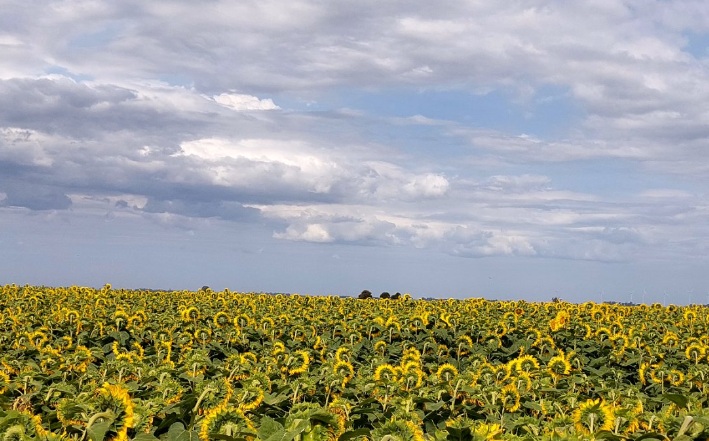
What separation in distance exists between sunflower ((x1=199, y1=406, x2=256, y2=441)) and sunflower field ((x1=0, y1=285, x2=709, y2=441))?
11 millimetres

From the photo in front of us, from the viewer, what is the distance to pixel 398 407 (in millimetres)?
6391

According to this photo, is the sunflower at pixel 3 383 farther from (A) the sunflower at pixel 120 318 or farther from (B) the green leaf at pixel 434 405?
(A) the sunflower at pixel 120 318

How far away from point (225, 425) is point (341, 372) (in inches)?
208

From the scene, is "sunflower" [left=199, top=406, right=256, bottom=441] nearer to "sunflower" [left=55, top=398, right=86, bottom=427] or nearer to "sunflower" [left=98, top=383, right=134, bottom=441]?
"sunflower" [left=98, top=383, right=134, bottom=441]

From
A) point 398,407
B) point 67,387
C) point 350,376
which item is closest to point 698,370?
point 350,376

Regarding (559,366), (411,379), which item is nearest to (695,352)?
(559,366)

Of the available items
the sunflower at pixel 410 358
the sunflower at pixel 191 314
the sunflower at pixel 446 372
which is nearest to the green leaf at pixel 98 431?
the sunflower at pixel 446 372

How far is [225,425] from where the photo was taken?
4348 mm

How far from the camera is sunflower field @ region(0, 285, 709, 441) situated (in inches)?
189

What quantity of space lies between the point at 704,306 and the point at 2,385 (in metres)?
26.2

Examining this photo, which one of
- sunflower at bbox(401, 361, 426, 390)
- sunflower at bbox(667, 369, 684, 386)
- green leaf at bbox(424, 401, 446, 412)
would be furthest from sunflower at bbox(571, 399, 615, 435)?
sunflower at bbox(667, 369, 684, 386)

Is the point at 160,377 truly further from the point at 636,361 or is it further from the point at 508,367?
the point at 636,361

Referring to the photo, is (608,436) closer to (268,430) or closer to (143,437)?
(268,430)

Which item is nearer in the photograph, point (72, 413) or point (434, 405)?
point (72, 413)
